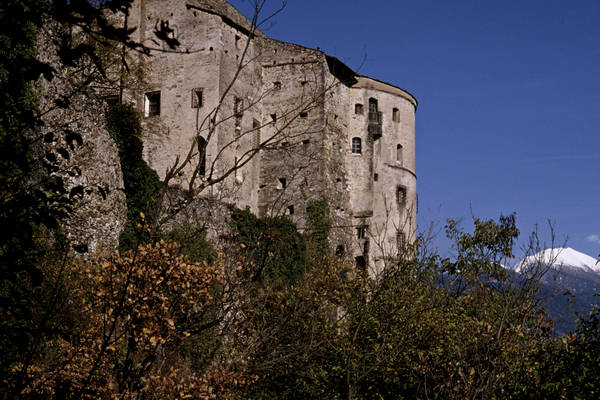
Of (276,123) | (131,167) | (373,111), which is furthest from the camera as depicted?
(373,111)

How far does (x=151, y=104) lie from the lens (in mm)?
→ 38844

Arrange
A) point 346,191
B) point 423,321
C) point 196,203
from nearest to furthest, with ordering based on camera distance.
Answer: point 423,321, point 196,203, point 346,191

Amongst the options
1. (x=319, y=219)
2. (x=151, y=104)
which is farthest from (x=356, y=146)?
(x=151, y=104)

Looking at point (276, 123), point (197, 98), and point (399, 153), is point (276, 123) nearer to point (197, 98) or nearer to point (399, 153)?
point (197, 98)

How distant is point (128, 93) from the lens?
124 feet

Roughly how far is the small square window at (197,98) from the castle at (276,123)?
6 cm

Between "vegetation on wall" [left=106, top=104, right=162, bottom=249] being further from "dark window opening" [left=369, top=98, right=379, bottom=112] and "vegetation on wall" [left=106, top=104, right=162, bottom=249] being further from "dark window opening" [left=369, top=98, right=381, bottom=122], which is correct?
"dark window opening" [left=369, top=98, right=379, bottom=112]

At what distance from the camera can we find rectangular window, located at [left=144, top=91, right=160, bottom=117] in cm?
3856

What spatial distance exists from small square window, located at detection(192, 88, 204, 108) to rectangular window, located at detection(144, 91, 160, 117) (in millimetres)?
2274

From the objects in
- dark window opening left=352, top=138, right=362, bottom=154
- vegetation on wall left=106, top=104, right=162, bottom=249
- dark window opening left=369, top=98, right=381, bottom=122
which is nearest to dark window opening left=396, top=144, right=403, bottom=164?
dark window opening left=369, top=98, right=381, bottom=122

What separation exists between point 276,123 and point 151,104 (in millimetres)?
7466

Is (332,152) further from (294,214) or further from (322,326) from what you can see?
(322,326)

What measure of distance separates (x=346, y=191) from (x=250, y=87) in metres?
8.97

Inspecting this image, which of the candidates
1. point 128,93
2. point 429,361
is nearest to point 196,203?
point 128,93
